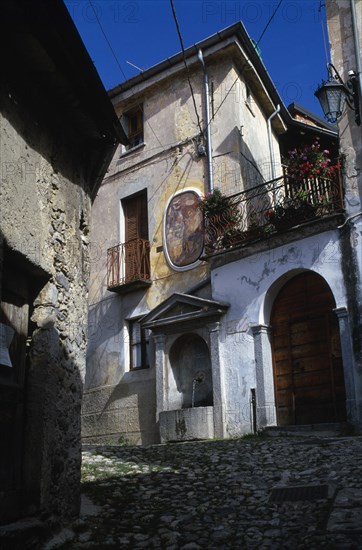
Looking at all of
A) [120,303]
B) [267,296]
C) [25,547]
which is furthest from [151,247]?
[25,547]

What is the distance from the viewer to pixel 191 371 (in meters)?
13.3

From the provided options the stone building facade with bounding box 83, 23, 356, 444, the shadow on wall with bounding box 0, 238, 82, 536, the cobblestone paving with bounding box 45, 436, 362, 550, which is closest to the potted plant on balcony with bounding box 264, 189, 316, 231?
the stone building facade with bounding box 83, 23, 356, 444

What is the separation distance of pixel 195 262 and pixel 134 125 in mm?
4885

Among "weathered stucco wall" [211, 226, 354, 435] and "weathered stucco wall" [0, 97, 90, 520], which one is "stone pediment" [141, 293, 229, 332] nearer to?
"weathered stucco wall" [211, 226, 354, 435]

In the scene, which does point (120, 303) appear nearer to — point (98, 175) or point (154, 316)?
point (154, 316)

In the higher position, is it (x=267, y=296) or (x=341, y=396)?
(x=267, y=296)

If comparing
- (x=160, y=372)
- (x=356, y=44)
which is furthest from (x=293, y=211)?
(x=160, y=372)

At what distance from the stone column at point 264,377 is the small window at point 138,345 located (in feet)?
10.6

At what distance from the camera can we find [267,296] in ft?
39.9

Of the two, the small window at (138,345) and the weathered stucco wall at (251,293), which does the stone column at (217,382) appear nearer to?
the weathered stucco wall at (251,293)

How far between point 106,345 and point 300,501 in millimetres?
9942

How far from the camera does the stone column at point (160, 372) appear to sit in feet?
43.2

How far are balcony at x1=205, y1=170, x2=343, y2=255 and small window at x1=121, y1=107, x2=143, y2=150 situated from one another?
13.3 ft

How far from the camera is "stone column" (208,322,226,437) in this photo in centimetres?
1192
